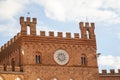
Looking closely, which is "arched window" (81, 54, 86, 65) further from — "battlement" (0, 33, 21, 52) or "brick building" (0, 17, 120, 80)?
"battlement" (0, 33, 21, 52)

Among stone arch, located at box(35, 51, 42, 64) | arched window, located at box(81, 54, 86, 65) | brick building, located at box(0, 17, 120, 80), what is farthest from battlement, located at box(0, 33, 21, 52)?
arched window, located at box(81, 54, 86, 65)

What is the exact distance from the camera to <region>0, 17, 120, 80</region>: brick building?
136ft

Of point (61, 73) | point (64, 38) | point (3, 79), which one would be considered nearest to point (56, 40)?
point (64, 38)

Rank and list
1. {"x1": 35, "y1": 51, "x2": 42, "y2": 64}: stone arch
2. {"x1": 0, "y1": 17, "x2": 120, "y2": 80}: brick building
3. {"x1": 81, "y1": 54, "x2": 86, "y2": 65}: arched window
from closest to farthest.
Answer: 1. {"x1": 0, "y1": 17, "x2": 120, "y2": 80}: brick building
2. {"x1": 35, "y1": 51, "x2": 42, "y2": 64}: stone arch
3. {"x1": 81, "y1": 54, "x2": 86, "y2": 65}: arched window

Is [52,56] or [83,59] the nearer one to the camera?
[52,56]

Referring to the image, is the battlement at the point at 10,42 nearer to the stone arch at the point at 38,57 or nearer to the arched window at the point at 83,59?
the stone arch at the point at 38,57

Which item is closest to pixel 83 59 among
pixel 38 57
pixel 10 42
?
pixel 38 57

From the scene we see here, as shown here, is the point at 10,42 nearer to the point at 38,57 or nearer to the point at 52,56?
the point at 38,57

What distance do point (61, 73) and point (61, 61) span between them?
152 cm

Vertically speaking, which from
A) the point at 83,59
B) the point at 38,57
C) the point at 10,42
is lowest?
the point at 83,59

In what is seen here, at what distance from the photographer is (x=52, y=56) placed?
43000 mm

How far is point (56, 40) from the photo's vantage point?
43.6 m

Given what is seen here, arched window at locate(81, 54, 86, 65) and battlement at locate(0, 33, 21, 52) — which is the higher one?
battlement at locate(0, 33, 21, 52)

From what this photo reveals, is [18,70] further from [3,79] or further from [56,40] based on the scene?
[56,40]
